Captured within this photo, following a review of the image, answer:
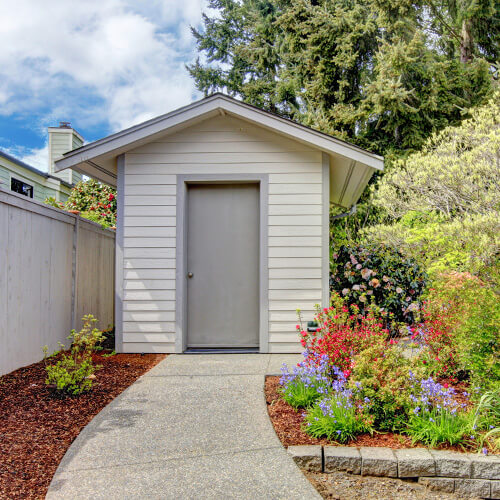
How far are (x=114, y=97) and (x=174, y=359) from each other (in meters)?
20.1

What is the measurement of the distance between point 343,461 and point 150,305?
4.18 metres

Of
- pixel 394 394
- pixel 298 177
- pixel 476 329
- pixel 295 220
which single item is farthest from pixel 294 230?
pixel 394 394

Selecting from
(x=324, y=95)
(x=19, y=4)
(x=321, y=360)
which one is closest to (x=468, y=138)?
(x=321, y=360)

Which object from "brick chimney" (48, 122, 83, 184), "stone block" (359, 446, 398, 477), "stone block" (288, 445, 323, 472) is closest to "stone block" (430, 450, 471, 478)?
"stone block" (359, 446, 398, 477)

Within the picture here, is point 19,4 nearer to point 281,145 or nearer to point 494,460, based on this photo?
point 281,145

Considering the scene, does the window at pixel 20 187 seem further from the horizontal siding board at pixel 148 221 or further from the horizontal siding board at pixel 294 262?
the horizontal siding board at pixel 294 262

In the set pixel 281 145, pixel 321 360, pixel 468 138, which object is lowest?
pixel 321 360

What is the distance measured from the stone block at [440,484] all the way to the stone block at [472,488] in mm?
31

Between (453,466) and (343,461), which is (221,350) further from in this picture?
(453,466)

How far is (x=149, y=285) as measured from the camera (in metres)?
6.66

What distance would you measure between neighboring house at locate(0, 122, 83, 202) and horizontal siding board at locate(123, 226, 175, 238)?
5.37m

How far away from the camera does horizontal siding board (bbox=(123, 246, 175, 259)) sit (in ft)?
21.9

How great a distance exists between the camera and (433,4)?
590 inches

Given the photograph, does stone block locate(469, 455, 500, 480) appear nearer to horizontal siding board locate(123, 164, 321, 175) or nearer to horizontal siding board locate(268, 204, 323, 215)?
horizontal siding board locate(268, 204, 323, 215)
